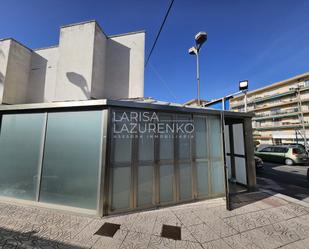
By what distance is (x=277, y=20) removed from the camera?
529 cm

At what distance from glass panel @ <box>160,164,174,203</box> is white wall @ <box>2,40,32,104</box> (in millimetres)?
7354

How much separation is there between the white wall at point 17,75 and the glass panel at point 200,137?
7.94 meters

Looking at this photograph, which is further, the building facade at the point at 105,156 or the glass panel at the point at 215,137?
the glass panel at the point at 215,137

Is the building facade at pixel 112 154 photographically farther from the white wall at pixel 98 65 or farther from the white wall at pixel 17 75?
the white wall at pixel 17 75

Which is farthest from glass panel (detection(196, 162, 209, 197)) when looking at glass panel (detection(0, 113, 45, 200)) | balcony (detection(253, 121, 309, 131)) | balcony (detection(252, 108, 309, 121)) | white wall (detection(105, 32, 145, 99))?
balcony (detection(253, 121, 309, 131))

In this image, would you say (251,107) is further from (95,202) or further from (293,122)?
(95,202)

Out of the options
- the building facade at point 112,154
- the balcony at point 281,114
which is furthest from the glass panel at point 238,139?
the balcony at point 281,114

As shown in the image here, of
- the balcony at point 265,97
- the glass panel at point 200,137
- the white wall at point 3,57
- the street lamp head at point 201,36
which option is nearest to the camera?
the glass panel at point 200,137

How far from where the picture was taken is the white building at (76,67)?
249 inches

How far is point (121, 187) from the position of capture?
381cm

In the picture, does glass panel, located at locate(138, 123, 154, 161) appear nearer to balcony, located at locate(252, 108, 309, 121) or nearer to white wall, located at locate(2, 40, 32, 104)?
white wall, located at locate(2, 40, 32, 104)

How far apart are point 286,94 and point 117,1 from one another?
124 ft

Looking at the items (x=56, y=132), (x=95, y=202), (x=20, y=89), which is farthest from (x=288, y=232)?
(x=20, y=89)

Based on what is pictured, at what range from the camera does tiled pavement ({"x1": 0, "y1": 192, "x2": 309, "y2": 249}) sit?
2721 millimetres
